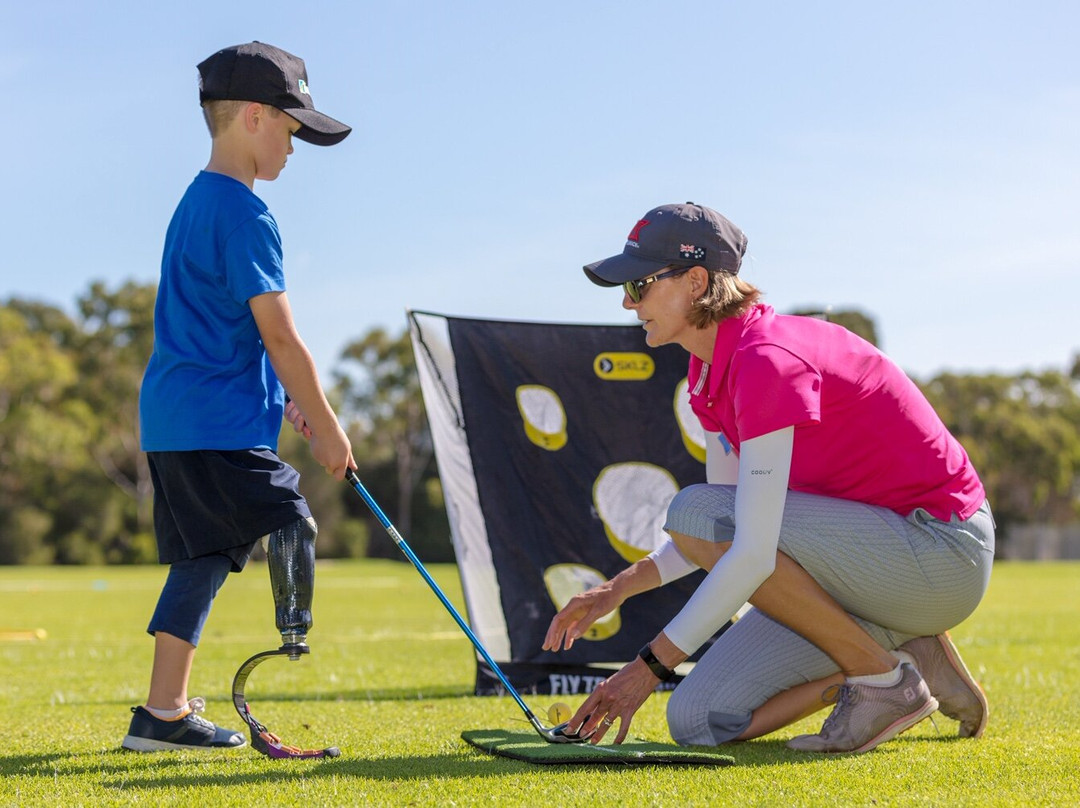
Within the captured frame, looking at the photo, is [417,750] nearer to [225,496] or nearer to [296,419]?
[225,496]

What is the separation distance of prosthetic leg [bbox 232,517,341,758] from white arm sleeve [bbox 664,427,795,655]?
36.7 inches

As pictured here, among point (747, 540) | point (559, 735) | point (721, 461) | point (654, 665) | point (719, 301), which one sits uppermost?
point (719, 301)

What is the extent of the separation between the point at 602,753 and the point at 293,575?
904mm

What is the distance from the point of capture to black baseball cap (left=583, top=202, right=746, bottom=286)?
2986 mm

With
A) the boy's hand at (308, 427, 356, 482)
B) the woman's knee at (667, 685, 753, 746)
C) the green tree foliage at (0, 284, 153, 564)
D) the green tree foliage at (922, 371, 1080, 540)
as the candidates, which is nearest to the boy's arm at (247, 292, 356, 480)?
the boy's hand at (308, 427, 356, 482)

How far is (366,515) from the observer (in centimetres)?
4084

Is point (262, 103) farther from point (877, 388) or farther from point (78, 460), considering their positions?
point (78, 460)

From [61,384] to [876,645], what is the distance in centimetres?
3793

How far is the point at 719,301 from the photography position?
118 inches

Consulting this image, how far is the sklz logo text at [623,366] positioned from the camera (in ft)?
16.0

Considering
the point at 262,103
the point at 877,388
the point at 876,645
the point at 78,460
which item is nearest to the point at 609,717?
the point at 876,645

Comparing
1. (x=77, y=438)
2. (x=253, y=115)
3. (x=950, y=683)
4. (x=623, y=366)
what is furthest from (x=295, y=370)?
(x=77, y=438)

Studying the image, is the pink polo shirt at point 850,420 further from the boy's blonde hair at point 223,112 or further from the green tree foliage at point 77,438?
the green tree foliage at point 77,438

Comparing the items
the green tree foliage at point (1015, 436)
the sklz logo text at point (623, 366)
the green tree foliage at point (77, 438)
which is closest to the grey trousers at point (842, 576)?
the sklz logo text at point (623, 366)
